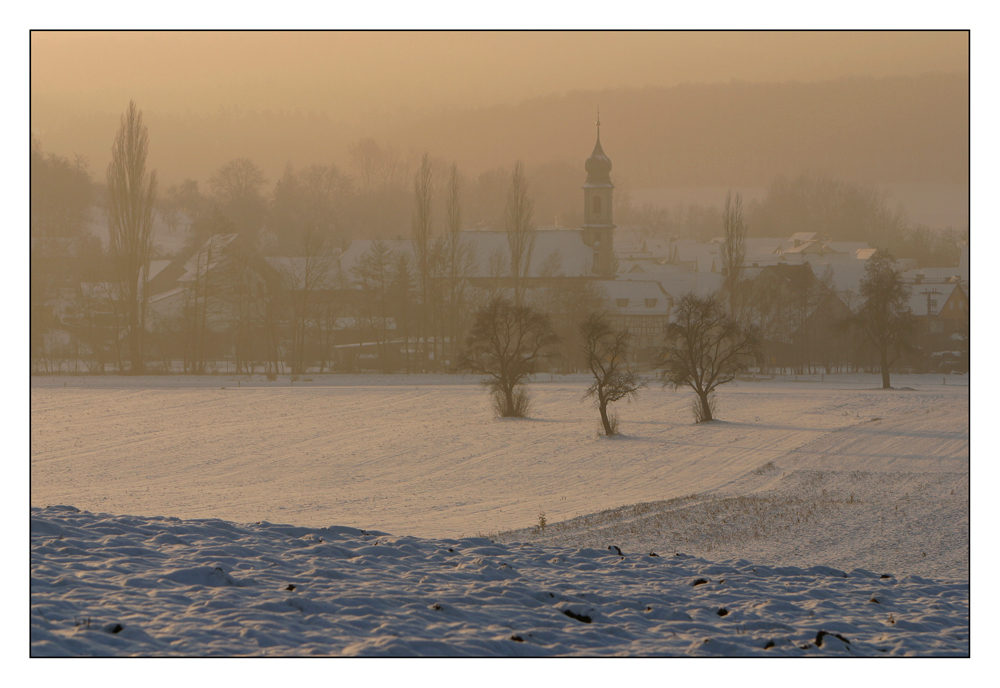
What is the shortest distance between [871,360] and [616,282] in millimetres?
32384

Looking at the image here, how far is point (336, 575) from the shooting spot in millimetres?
10727

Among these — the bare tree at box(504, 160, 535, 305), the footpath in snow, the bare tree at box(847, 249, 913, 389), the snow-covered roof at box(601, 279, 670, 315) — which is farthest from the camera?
the snow-covered roof at box(601, 279, 670, 315)

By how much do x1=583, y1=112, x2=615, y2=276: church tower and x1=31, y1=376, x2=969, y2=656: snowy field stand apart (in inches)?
2314

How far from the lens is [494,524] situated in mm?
22766

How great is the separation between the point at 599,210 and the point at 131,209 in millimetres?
62006

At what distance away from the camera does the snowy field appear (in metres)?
9.07

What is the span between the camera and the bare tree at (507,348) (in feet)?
162

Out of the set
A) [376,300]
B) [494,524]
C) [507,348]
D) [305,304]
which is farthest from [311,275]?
[494,524]

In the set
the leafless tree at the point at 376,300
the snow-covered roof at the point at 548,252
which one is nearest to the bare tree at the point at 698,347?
the leafless tree at the point at 376,300

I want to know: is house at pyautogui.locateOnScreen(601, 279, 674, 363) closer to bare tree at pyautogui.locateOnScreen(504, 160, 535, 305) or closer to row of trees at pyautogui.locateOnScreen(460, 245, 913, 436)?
bare tree at pyautogui.locateOnScreen(504, 160, 535, 305)

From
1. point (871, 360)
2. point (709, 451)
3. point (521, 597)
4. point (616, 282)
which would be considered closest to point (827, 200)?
point (616, 282)

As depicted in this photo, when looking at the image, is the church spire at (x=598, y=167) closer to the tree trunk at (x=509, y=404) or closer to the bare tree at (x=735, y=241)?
the bare tree at (x=735, y=241)

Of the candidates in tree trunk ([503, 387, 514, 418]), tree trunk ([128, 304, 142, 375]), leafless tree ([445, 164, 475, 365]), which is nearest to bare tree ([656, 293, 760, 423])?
tree trunk ([503, 387, 514, 418])

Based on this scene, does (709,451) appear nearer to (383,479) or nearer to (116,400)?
(383,479)
